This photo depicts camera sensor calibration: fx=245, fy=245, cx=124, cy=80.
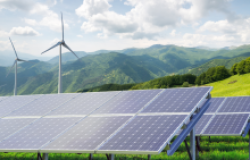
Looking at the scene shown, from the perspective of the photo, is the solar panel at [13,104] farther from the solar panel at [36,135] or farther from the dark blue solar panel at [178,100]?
the dark blue solar panel at [178,100]

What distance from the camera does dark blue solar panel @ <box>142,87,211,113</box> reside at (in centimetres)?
1250

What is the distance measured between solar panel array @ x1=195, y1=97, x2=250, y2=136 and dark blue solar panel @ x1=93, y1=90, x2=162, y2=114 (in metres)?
7.08

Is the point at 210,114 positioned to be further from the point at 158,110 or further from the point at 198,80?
the point at 198,80

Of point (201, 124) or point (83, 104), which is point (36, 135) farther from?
point (201, 124)

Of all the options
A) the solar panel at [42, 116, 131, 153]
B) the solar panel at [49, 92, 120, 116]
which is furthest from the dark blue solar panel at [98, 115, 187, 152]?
the solar panel at [49, 92, 120, 116]

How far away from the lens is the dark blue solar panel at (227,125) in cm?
1883

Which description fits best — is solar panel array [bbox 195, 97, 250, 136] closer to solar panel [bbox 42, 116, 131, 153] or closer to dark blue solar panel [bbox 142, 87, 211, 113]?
dark blue solar panel [bbox 142, 87, 211, 113]

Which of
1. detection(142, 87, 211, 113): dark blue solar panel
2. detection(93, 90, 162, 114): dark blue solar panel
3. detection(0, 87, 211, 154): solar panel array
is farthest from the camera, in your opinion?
detection(93, 90, 162, 114): dark blue solar panel

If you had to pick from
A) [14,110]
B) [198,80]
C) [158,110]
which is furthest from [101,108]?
[198,80]

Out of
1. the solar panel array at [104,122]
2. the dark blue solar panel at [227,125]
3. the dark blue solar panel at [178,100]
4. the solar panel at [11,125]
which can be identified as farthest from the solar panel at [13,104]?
the dark blue solar panel at [227,125]

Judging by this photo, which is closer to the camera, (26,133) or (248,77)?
(26,133)

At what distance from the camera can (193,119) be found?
1212 centimetres

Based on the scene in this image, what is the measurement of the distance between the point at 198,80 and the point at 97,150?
603 ft

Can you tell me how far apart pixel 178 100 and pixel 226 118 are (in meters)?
10.6
